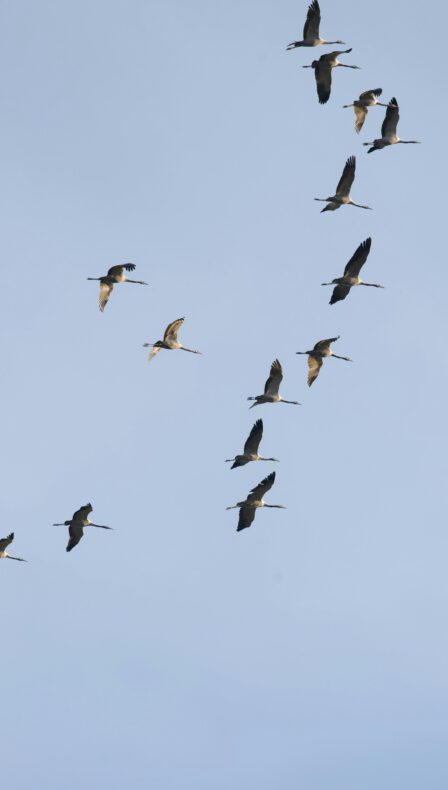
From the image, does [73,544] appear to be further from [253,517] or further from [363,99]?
[363,99]

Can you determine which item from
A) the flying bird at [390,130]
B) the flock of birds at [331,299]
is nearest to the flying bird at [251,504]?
the flock of birds at [331,299]

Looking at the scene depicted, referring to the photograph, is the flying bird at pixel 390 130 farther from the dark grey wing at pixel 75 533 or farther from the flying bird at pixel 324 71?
the dark grey wing at pixel 75 533

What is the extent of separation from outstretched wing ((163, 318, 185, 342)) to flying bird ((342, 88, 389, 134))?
799 cm

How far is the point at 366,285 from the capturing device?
61844 millimetres

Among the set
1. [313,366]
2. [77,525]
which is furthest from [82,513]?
[313,366]

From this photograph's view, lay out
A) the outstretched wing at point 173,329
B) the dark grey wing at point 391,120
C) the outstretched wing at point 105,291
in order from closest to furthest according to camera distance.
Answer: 1. the outstretched wing at point 173,329
2. the outstretched wing at point 105,291
3. the dark grey wing at point 391,120

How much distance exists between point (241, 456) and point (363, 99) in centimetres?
1085

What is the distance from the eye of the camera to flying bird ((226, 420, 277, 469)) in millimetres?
59594

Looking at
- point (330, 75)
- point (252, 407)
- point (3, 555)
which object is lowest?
point (3, 555)

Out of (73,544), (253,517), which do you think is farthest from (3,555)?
(253,517)

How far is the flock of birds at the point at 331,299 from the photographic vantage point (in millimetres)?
59938

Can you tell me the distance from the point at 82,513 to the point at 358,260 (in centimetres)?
1031

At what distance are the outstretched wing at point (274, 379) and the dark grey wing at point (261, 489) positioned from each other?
2.46 meters

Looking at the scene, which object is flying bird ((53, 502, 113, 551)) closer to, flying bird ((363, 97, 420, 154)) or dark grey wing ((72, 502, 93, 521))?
dark grey wing ((72, 502, 93, 521))
